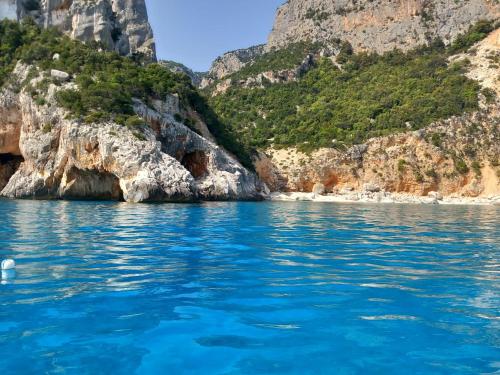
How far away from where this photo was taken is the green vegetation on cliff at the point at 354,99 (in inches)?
2208

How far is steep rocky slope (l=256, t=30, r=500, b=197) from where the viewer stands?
165 ft

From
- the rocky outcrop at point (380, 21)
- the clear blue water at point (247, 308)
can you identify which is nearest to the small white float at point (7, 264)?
the clear blue water at point (247, 308)

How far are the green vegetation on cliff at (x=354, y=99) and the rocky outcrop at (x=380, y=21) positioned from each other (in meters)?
4.18

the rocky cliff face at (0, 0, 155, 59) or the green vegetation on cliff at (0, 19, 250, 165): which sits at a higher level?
the rocky cliff face at (0, 0, 155, 59)

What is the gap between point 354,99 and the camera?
6531 centimetres

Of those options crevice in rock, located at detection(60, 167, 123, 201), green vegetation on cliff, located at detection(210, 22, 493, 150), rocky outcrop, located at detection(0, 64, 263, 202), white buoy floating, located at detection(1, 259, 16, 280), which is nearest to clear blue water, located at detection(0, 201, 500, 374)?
white buoy floating, located at detection(1, 259, 16, 280)

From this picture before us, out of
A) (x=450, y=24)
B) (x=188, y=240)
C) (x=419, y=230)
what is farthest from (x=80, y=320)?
(x=450, y=24)

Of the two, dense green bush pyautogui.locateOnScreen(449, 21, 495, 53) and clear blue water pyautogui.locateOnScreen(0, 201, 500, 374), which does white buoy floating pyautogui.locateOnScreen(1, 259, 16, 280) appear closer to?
clear blue water pyautogui.locateOnScreen(0, 201, 500, 374)

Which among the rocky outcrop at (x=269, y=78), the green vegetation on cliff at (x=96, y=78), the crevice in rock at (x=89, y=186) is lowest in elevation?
the crevice in rock at (x=89, y=186)

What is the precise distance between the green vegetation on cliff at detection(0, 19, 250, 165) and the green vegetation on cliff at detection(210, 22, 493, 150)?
33.7 feet

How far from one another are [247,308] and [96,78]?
36398mm

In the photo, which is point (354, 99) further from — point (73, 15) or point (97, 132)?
point (97, 132)

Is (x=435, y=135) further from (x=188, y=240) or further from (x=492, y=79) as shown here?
(x=188, y=240)

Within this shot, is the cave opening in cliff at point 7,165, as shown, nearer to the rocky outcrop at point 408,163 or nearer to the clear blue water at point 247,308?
the rocky outcrop at point 408,163
